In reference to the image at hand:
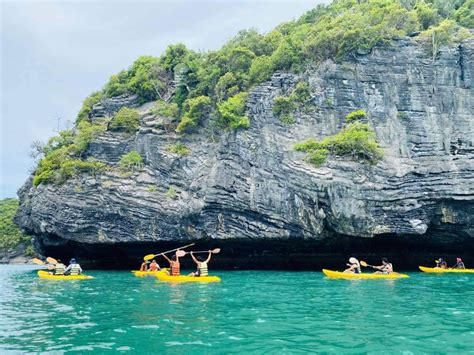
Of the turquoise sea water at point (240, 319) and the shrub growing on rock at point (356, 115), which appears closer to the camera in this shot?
the turquoise sea water at point (240, 319)

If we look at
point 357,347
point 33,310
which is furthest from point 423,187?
point 33,310

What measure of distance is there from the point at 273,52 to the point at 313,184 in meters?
11.4

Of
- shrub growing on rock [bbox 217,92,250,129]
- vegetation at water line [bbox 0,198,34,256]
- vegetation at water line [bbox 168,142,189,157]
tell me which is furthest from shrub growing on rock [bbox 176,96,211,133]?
vegetation at water line [bbox 0,198,34,256]

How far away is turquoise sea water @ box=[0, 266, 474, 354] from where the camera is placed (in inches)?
378

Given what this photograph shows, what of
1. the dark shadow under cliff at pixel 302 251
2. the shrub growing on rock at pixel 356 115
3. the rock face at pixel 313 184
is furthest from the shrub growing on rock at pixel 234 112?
the dark shadow under cliff at pixel 302 251

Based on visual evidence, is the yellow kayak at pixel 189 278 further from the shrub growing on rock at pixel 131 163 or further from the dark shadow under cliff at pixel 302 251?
the shrub growing on rock at pixel 131 163

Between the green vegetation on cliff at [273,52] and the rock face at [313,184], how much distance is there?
1017mm

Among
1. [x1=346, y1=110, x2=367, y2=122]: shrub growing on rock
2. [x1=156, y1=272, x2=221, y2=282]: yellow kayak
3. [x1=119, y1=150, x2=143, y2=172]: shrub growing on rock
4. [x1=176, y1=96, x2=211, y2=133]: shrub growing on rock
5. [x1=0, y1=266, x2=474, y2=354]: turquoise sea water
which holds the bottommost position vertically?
[x1=0, y1=266, x2=474, y2=354]: turquoise sea water

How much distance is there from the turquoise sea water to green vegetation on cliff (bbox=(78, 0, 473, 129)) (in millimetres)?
14955

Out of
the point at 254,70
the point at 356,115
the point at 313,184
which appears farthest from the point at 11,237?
the point at 356,115

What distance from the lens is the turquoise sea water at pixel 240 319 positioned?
378 inches

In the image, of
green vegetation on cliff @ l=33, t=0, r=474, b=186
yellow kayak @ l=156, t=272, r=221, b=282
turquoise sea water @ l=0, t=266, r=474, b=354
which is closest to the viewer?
turquoise sea water @ l=0, t=266, r=474, b=354

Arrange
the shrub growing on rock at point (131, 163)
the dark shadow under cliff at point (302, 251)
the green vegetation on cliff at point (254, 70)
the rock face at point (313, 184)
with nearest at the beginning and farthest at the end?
the rock face at point (313, 184)
the green vegetation on cliff at point (254, 70)
the dark shadow under cliff at point (302, 251)
the shrub growing on rock at point (131, 163)

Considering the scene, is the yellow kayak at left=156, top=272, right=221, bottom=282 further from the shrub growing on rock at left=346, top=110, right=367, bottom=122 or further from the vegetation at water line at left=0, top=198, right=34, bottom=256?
the vegetation at water line at left=0, top=198, right=34, bottom=256
